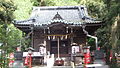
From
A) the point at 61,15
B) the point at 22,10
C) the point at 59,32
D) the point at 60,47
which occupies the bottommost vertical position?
the point at 60,47

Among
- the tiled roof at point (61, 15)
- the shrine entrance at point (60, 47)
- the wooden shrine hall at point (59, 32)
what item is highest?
the tiled roof at point (61, 15)

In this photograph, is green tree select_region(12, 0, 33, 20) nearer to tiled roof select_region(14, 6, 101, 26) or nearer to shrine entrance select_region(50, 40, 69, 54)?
tiled roof select_region(14, 6, 101, 26)

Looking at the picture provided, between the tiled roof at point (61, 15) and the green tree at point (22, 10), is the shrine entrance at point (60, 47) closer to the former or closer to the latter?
the tiled roof at point (61, 15)

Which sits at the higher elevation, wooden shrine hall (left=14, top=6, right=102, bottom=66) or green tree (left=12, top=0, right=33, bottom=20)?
green tree (left=12, top=0, right=33, bottom=20)

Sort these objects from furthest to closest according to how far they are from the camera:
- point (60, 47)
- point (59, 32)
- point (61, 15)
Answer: point (61, 15) < point (60, 47) < point (59, 32)

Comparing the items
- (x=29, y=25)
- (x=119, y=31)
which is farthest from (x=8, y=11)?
(x=119, y=31)

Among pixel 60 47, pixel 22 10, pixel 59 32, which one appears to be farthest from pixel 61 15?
pixel 22 10

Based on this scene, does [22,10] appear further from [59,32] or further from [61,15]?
[59,32]

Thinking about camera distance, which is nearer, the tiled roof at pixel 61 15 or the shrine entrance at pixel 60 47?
the tiled roof at pixel 61 15

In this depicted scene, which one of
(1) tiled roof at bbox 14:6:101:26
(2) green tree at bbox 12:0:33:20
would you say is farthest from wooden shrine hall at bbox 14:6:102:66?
(2) green tree at bbox 12:0:33:20

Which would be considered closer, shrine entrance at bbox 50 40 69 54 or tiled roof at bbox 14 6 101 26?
tiled roof at bbox 14 6 101 26

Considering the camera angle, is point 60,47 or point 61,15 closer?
point 60,47

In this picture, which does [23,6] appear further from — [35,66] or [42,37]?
[35,66]

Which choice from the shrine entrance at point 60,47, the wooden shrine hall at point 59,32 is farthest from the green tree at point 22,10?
the shrine entrance at point 60,47
